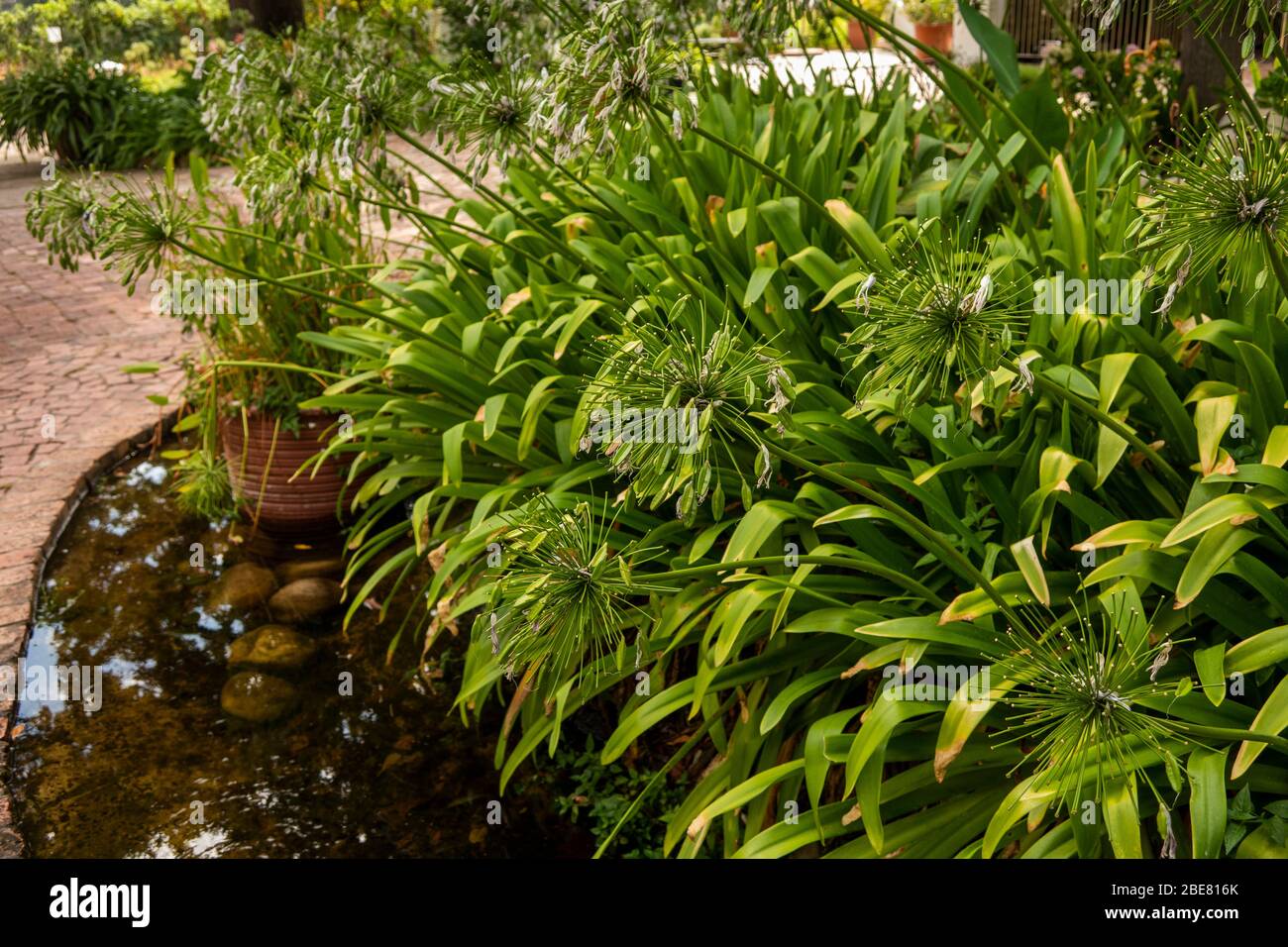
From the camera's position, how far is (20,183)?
38.5 ft

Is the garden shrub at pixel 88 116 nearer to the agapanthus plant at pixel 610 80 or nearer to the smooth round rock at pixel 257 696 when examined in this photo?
the smooth round rock at pixel 257 696

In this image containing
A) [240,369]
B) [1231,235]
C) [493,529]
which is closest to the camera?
[1231,235]

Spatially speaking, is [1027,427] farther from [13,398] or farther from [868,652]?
[13,398]

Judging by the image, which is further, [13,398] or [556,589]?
[13,398]

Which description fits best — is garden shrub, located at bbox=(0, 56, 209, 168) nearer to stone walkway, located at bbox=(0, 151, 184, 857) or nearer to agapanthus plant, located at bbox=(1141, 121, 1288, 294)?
stone walkway, located at bbox=(0, 151, 184, 857)

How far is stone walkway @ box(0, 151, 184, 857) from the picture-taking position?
4.56 m

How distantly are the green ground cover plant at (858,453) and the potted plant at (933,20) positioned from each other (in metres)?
13.0

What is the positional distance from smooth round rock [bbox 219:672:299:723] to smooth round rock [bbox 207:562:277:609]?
0.51 m

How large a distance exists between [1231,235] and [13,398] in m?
5.90

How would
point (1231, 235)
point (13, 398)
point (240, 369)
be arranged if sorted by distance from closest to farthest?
point (1231, 235) < point (240, 369) < point (13, 398)

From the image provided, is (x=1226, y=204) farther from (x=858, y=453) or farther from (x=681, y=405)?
(x=858, y=453)

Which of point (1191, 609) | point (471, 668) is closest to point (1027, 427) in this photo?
point (1191, 609)

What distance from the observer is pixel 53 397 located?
6.21 meters

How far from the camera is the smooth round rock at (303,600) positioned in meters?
4.45
